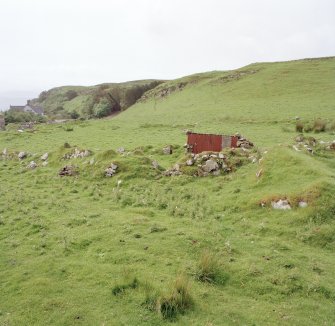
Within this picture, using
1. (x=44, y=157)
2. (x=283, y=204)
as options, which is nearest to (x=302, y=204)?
(x=283, y=204)

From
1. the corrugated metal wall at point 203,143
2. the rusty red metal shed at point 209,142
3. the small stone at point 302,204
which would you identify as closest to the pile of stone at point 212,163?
the rusty red metal shed at point 209,142

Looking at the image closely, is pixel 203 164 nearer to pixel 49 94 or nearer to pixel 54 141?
pixel 54 141

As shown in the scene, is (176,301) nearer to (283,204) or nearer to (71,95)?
(283,204)

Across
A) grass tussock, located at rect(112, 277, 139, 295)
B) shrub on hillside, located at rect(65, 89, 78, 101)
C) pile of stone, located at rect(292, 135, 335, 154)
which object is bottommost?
grass tussock, located at rect(112, 277, 139, 295)

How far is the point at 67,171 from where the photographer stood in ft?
83.1

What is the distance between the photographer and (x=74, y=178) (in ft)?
79.4

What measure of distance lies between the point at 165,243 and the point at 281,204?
557cm

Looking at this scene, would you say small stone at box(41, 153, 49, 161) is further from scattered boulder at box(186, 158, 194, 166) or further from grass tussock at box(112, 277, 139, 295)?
grass tussock at box(112, 277, 139, 295)

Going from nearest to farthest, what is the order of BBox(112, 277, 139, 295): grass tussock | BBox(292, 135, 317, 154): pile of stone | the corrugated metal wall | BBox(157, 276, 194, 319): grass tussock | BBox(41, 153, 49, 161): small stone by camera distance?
BBox(157, 276, 194, 319): grass tussock → BBox(112, 277, 139, 295): grass tussock → BBox(292, 135, 317, 154): pile of stone → the corrugated metal wall → BBox(41, 153, 49, 161): small stone

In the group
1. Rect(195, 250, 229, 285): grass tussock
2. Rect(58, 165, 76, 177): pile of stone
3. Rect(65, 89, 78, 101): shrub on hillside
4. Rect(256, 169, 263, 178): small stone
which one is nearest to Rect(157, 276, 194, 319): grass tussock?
Rect(195, 250, 229, 285): grass tussock

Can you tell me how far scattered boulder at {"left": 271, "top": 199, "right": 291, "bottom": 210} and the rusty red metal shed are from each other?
1024 centimetres

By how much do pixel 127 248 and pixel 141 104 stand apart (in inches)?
2932

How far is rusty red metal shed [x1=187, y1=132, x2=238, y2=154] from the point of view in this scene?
26.0 meters

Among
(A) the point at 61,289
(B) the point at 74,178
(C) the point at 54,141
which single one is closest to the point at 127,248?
(A) the point at 61,289
